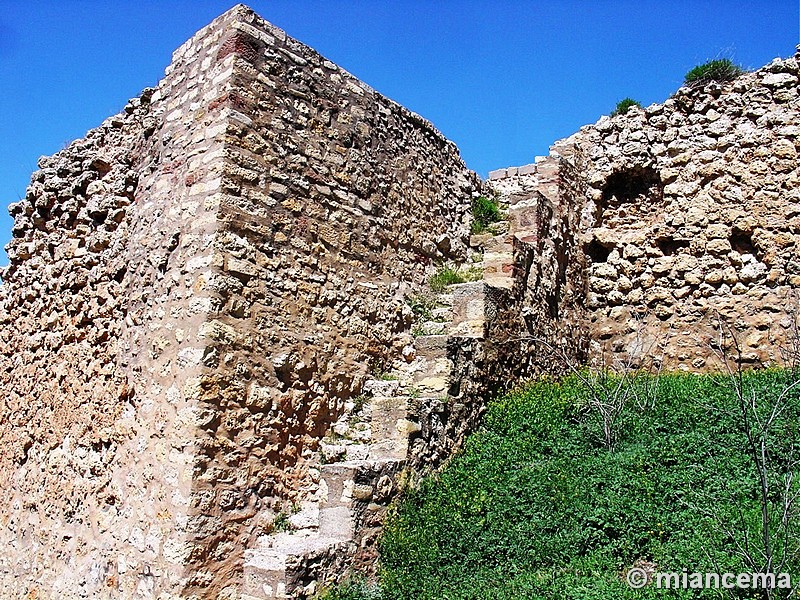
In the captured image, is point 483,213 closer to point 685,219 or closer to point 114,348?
point 685,219

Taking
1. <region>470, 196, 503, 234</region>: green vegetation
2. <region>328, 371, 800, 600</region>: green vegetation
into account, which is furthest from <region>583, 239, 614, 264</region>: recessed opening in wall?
<region>328, 371, 800, 600</region>: green vegetation

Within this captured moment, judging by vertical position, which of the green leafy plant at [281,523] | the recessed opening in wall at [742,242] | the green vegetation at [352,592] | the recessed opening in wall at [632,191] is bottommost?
the green vegetation at [352,592]

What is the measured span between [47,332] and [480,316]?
4625mm

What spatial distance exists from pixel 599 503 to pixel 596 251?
5531 mm

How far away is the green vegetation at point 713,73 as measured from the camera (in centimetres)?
970

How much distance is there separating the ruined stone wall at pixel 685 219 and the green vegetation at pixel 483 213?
24.2 inches

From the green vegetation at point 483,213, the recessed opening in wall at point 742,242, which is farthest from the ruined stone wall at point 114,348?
the recessed opening in wall at point 742,242

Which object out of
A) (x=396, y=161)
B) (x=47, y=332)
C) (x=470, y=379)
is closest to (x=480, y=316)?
(x=470, y=379)

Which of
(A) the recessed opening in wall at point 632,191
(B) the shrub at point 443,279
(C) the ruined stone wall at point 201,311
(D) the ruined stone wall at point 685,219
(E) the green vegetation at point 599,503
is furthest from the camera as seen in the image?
(A) the recessed opening in wall at point 632,191

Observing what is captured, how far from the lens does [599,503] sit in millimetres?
5469

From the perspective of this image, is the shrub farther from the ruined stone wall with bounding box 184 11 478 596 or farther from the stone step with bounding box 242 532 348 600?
the stone step with bounding box 242 532 348 600

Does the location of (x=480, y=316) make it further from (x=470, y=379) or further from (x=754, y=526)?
(x=754, y=526)

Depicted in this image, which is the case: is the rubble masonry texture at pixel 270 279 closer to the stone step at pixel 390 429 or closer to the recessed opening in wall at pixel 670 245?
the recessed opening in wall at pixel 670 245

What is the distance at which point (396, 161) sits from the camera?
26.2 feet
